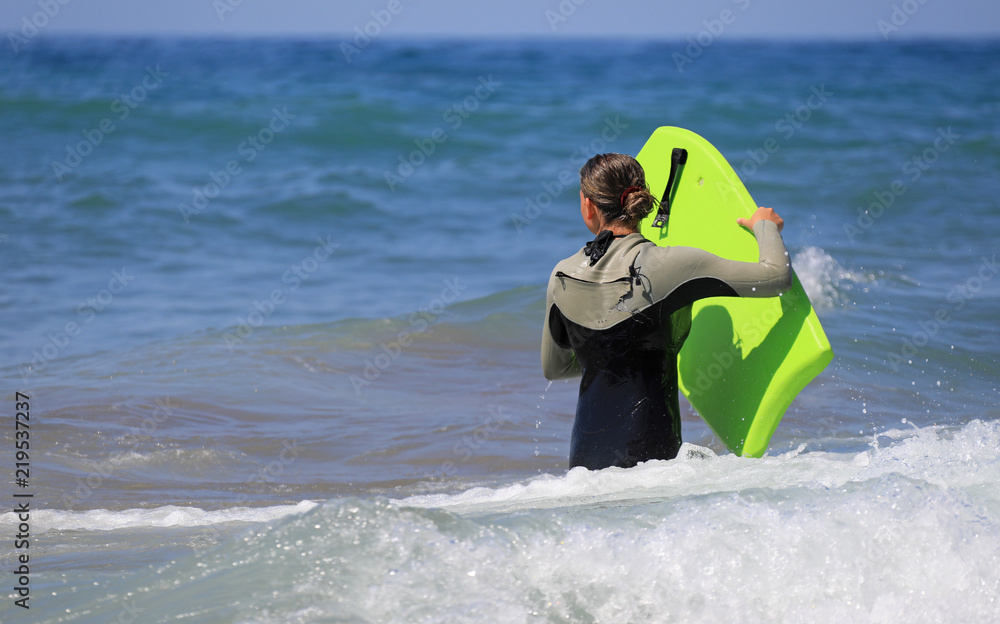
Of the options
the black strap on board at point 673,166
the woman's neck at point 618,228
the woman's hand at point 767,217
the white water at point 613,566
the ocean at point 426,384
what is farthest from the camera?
the black strap on board at point 673,166

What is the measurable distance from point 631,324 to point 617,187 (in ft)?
1.42

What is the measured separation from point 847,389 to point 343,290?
14.2 ft

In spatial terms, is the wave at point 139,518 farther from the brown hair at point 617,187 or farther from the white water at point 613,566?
the brown hair at point 617,187

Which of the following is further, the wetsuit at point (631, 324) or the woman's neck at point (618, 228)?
the woman's neck at point (618, 228)

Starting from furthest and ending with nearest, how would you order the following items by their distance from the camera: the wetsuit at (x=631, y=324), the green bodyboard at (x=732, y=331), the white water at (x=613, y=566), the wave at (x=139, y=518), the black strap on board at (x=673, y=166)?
1. the black strap on board at (x=673, y=166)
2. the wave at (x=139, y=518)
3. the green bodyboard at (x=732, y=331)
4. the wetsuit at (x=631, y=324)
5. the white water at (x=613, y=566)

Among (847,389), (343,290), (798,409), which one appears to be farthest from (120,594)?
(343,290)

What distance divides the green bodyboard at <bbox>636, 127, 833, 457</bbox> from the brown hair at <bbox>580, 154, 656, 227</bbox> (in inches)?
24.3

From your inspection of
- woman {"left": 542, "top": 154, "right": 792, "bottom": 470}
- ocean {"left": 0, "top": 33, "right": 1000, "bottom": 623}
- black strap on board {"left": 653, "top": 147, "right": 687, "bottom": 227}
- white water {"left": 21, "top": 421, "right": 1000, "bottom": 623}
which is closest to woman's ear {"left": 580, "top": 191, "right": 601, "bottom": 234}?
woman {"left": 542, "top": 154, "right": 792, "bottom": 470}

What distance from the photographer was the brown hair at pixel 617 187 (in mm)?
2854

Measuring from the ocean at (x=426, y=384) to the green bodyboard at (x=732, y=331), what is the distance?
0.22 metres

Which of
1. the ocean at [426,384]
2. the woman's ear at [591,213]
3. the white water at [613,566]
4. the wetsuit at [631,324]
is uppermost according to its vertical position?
the woman's ear at [591,213]

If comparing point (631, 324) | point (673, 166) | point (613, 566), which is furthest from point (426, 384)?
point (613, 566)

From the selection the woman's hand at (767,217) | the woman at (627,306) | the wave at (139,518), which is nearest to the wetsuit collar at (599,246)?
the woman at (627,306)

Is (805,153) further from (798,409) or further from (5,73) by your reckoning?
(5,73)
